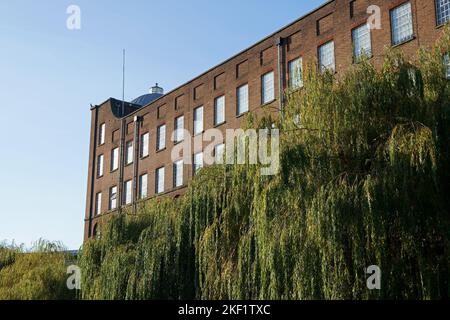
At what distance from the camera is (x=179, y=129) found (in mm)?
35656

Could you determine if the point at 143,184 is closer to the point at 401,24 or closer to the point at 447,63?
the point at 401,24

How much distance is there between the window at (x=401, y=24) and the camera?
2348cm

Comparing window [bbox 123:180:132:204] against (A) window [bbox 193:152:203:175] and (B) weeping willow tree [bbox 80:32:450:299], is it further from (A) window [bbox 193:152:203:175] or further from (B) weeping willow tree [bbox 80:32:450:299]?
(B) weeping willow tree [bbox 80:32:450:299]

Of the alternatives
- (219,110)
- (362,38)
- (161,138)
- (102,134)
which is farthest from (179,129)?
(362,38)

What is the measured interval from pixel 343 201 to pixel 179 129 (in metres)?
24.9

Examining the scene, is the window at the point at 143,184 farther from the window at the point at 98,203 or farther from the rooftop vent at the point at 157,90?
the rooftop vent at the point at 157,90

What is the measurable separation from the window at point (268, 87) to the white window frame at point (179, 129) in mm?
6786

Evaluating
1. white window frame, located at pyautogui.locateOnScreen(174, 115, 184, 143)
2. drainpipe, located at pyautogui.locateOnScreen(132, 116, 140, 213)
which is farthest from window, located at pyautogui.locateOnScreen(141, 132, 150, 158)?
white window frame, located at pyautogui.locateOnScreen(174, 115, 184, 143)

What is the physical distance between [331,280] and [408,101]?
368 cm

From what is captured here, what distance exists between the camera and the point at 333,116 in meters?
12.7

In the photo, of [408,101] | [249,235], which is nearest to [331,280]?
[249,235]

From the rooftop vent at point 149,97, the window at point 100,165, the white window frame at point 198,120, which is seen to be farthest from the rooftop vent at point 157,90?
the white window frame at point 198,120
